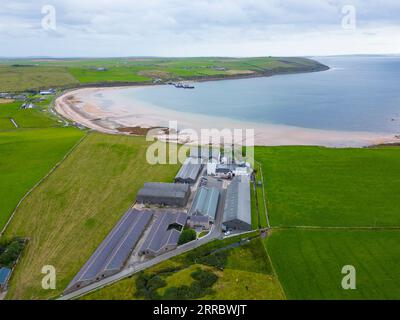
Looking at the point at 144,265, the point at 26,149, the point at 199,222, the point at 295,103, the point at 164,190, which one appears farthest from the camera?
the point at 295,103

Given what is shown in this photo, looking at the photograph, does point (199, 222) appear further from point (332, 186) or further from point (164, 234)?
point (332, 186)

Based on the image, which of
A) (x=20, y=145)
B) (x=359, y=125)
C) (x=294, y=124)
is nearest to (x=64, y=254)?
(x=20, y=145)

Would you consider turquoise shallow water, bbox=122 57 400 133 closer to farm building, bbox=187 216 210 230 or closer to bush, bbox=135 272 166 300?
farm building, bbox=187 216 210 230

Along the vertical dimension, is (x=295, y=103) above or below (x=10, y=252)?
above

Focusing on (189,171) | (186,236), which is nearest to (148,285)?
(186,236)

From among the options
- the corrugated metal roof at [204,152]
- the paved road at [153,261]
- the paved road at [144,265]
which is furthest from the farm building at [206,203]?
the corrugated metal roof at [204,152]
